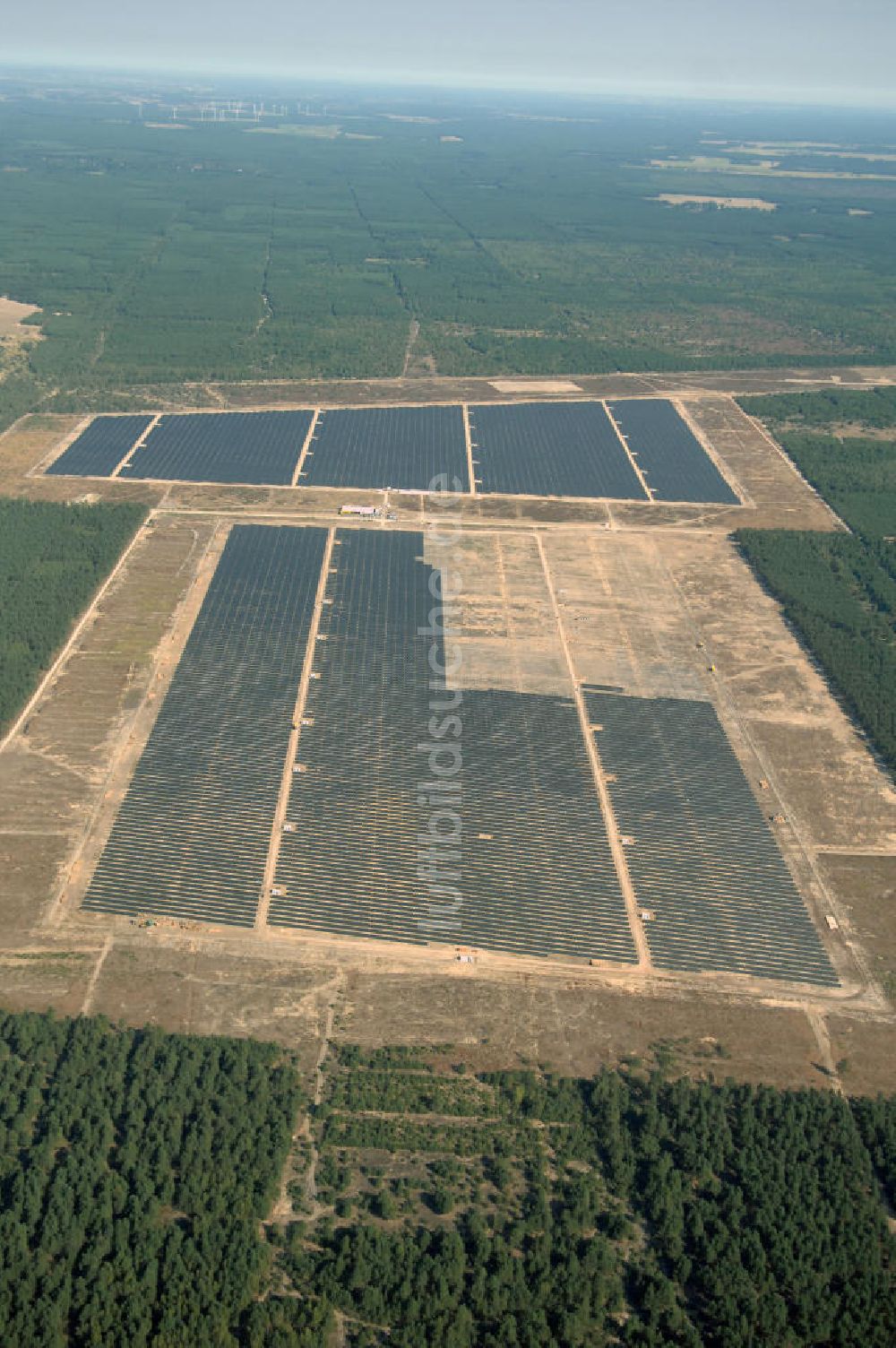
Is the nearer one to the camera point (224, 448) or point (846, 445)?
point (224, 448)

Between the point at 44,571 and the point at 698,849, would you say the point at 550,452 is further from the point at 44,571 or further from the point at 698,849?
the point at 698,849

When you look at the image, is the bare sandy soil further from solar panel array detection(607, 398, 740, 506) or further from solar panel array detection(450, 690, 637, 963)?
solar panel array detection(450, 690, 637, 963)

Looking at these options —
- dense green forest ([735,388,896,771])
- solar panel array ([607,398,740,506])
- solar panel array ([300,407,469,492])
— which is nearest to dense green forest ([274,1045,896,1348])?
dense green forest ([735,388,896,771])

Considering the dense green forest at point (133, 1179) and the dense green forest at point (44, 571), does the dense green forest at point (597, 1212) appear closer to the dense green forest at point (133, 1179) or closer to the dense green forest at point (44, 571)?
the dense green forest at point (133, 1179)

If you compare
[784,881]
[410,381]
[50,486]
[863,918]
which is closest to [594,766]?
[784,881]

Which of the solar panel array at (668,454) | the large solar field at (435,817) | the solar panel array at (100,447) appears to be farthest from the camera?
the solar panel array at (668,454)

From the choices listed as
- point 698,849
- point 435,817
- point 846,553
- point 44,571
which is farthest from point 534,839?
point 846,553

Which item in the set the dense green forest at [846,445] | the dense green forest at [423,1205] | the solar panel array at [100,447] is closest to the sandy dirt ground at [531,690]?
the dense green forest at [423,1205]
